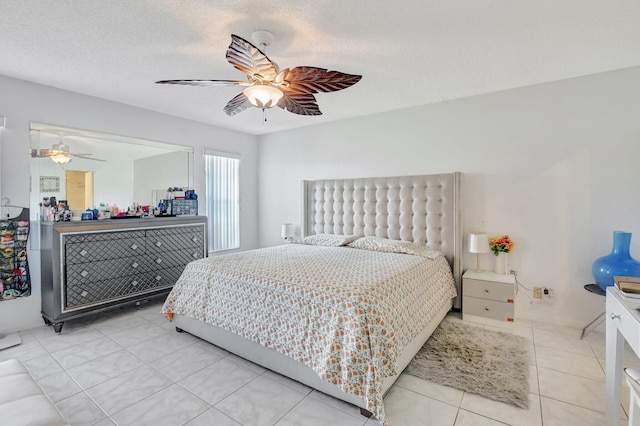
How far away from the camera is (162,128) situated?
4230mm

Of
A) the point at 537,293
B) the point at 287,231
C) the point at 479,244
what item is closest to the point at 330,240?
the point at 287,231

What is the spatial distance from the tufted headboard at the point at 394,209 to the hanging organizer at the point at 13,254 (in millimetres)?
3259

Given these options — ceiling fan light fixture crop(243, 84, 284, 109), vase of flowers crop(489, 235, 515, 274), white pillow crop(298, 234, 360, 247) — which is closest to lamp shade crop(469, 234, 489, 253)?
vase of flowers crop(489, 235, 515, 274)

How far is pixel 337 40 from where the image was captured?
232 cm

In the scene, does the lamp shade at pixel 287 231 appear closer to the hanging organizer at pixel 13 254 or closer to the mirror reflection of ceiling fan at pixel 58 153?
the mirror reflection of ceiling fan at pixel 58 153

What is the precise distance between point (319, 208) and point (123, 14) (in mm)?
3241

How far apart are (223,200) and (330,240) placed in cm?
216

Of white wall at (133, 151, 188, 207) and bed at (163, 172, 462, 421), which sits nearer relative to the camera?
bed at (163, 172, 462, 421)

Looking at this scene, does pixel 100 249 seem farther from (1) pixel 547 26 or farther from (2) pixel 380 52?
(1) pixel 547 26

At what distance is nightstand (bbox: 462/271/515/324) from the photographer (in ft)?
10.2

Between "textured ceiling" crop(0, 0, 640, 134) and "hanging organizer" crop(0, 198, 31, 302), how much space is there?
143 centimetres

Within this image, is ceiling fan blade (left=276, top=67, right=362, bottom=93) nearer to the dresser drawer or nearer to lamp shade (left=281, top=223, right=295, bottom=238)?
the dresser drawer

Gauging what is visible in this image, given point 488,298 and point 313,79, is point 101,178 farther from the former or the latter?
point 488,298

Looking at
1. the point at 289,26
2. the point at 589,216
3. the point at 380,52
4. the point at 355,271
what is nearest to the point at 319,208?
the point at 355,271
